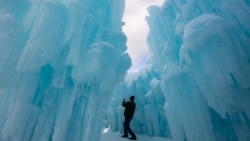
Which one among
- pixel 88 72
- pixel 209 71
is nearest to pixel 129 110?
pixel 88 72

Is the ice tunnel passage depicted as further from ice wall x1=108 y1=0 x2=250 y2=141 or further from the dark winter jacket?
the dark winter jacket

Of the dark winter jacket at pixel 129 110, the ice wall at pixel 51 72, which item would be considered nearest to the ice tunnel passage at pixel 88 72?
the ice wall at pixel 51 72

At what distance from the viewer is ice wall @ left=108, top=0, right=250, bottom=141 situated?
6.41 metres

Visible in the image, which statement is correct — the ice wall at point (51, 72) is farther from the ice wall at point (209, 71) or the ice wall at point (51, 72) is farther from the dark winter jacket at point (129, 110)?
the ice wall at point (209, 71)

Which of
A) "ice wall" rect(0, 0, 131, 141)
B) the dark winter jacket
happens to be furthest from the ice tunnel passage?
the dark winter jacket

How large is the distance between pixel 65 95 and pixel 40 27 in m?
2.36

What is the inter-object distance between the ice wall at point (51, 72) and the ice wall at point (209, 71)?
122 inches

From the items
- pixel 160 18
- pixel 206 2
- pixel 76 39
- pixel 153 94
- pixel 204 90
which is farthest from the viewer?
pixel 153 94

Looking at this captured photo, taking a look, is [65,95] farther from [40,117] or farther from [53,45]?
[53,45]

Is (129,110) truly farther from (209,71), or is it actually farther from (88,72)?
(209,71)

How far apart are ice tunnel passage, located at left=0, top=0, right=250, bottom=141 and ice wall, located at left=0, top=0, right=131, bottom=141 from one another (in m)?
0.03

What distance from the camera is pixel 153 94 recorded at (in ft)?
51.6

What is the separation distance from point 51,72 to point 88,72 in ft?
4.61

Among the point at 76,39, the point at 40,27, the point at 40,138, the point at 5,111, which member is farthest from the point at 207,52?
the point at 5,111
